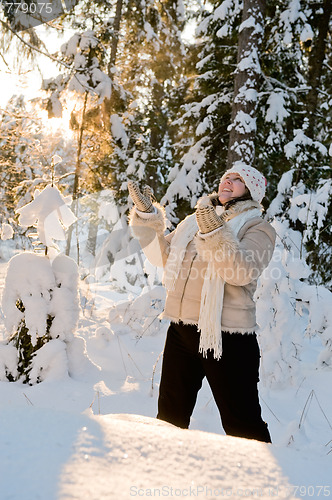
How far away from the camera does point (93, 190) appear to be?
11.9 meters

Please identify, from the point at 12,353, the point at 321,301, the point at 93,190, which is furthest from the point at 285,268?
the point at 93,190

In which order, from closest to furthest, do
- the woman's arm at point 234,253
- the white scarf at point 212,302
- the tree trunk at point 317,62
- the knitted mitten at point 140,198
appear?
the woman's arm at point 234,253 < the white scarf at point 212,302 < the knitted mitten at point 140,198 < the tree trunk at point 317,62

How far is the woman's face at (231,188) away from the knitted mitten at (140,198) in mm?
523

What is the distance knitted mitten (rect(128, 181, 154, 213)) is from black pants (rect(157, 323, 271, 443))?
2.83ft

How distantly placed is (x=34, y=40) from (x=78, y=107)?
4.78 m

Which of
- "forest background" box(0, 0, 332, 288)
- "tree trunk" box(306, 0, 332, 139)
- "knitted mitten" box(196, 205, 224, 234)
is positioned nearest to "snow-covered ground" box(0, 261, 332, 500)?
"knitted mitten" box(196, 205, 224, 234)

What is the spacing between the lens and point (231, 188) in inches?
95.8

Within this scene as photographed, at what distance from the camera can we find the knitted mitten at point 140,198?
2496mm

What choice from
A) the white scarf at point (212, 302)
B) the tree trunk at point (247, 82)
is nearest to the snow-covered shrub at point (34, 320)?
the white scarf at point (212, 302)

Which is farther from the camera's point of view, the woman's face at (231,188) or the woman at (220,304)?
the woman's face at (231,188)

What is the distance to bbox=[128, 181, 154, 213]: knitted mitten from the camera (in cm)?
250

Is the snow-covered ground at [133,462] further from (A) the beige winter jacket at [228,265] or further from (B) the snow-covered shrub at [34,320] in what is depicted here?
(B) the snow-covered shrub at [34,320]

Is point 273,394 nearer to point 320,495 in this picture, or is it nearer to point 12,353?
point 12,353

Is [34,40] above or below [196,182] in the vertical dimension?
above
